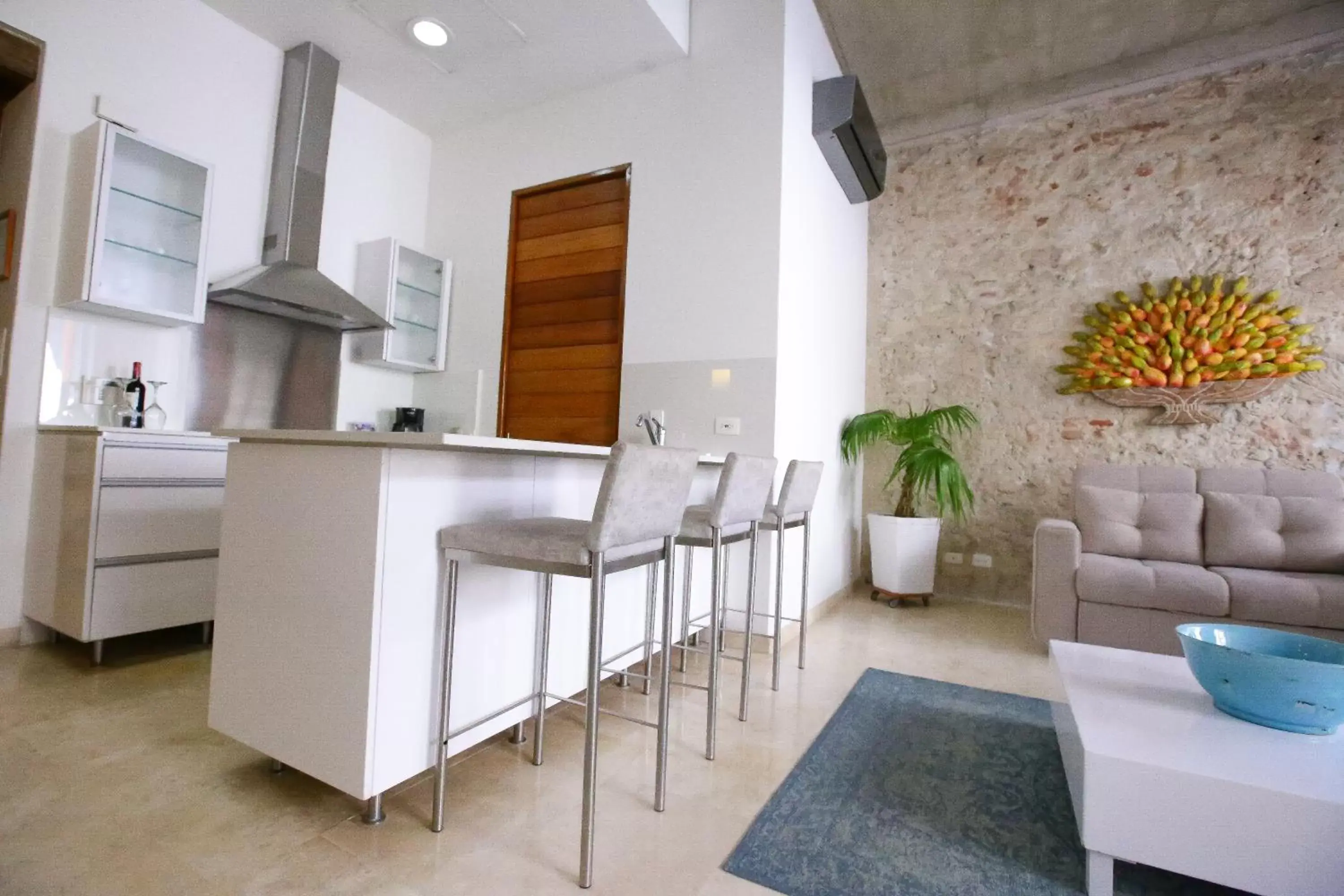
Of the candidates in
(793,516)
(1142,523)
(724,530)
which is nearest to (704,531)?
(724,530)

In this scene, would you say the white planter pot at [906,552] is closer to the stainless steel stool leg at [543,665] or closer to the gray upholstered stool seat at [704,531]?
the gray upholstered stool seat at [704,531]

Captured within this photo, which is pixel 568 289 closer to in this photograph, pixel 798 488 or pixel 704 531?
pixel 798 488

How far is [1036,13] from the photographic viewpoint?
11.1ft

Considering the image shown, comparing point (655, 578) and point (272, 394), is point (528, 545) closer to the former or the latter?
point (655, 578)

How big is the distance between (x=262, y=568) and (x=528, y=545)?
72 cm

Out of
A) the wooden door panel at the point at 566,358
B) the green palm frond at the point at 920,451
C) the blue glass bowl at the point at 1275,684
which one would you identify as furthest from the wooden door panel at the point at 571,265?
the blue glass bowl at the point at 1275,684

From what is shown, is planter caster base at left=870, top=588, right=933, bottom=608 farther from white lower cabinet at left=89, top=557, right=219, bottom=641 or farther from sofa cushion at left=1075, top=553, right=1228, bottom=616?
white lower cabinet at left=89, top=557, right=219, bottom=641

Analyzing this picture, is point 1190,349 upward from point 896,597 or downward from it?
upward

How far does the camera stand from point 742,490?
77.4 inches

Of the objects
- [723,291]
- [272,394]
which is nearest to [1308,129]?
[723,291]

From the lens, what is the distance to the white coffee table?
3.52 ft

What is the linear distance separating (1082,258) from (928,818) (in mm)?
3789

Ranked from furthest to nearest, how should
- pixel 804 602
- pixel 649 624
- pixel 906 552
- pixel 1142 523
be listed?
pixel 906 552 → pixel 1142 523 → pixel 804 602 → pixel 649 624

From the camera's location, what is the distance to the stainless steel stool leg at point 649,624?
1.95 metres
